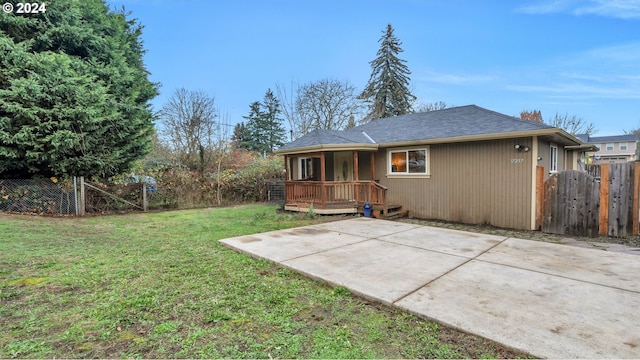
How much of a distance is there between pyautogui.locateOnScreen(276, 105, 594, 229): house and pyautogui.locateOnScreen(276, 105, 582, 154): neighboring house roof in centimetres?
3

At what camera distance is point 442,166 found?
8719 millimetres

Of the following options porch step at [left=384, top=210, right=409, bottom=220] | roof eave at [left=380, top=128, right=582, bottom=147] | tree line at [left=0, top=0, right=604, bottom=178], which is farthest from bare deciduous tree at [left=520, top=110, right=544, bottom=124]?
porch step at [left=384, top=210, right=409, bottom=220]

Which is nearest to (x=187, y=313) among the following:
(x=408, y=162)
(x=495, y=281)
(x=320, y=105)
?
(x=495, y=281)

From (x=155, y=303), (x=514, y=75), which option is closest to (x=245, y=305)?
(x=155, y=303)

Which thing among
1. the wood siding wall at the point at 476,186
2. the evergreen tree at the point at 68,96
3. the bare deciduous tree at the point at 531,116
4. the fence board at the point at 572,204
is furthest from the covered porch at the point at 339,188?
the bare deciduous tree at the point at 531,116

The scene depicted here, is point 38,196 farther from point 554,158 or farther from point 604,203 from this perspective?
point 554,158

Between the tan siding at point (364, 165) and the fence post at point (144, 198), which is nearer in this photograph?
the fence post at point (144, 198)

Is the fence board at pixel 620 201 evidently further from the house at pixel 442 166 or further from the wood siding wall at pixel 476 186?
the wood siding wall at pixel 476 186

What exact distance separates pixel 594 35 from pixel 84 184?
18.6 m

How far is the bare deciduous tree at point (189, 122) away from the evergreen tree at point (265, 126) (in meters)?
12.4

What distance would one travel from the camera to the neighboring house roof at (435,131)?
7.33m

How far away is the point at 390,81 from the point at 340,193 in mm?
16149

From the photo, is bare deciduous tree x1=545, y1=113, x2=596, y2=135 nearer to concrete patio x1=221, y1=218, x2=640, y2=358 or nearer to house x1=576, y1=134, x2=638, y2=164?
house x1=576, y1=134, x2=638, y2=164

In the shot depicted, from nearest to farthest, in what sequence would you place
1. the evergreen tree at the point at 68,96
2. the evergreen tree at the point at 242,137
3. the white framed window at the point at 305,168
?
the evergreen tree at the point at 68,96
the white framed window at the point at 305,168
the evergreen tree at the point at 242,137
